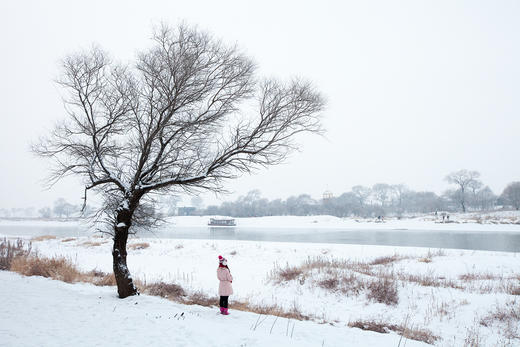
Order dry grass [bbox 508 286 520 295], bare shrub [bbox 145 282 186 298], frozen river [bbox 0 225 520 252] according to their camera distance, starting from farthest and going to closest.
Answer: frozen river [bbox 0 225 520 252]
dry grass [bbox 508 286 520 295]
bare shrub [bbox 145 282 186 298]

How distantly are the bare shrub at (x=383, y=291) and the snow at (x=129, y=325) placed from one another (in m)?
3.07

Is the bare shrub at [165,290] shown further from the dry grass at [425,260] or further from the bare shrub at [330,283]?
the dry grass at [425,260]

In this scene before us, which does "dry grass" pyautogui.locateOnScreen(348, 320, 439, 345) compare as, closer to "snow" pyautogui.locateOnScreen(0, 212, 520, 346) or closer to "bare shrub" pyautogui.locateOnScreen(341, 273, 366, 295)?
"snow" pyautogui.locateOnScreen(0, 212, 520, 346)

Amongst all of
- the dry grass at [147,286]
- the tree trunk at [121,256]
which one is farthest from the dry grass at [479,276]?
the tree trunk at [121,256]

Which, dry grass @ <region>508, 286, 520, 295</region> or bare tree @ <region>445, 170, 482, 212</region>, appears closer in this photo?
dry grass @ <region>508, 286, 520, 295</region>

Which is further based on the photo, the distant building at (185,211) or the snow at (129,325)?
the distant building at (185,211)

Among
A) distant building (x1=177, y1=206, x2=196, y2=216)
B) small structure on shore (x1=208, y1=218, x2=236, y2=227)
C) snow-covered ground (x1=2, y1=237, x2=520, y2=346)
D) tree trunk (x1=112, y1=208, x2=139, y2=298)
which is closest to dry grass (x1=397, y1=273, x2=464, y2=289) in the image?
snow-covered ground (x1=2, y1=237, x2=520, y2=346)

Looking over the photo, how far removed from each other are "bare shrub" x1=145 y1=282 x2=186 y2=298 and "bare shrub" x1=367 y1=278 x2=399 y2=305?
6.37m

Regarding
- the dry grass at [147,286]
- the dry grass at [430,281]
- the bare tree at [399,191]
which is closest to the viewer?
the dry grass at [147,286]

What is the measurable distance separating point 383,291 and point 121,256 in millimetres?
8402

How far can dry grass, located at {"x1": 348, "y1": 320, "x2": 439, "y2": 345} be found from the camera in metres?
7.27

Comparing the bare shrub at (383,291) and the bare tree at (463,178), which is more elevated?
the bare tree at (463,178)

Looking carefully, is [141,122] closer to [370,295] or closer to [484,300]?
[370,295]

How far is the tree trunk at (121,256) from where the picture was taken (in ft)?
25.3
